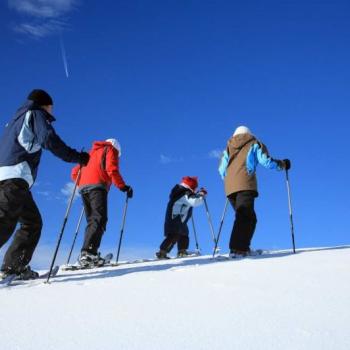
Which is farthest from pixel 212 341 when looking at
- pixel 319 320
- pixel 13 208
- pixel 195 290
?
pixel 13 208

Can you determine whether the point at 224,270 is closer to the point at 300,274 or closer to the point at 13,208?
the point at 300,274

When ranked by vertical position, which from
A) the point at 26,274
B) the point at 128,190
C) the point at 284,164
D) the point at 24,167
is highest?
the point at 284,164

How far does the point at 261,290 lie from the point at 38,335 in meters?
2.01

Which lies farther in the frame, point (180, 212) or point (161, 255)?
point (180, 212)

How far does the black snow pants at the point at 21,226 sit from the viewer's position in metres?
5.09

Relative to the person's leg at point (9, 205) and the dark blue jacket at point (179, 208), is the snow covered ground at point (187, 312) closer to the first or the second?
the person's leg at point (9, 205)

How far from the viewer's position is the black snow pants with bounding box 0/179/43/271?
5086mm

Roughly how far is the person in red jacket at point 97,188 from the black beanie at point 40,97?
5.62ft

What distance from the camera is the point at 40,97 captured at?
5555 mm

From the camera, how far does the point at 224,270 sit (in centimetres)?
523

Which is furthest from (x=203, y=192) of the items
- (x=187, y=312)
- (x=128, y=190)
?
(x=187, y=312)

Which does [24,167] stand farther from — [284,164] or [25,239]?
[284,164]

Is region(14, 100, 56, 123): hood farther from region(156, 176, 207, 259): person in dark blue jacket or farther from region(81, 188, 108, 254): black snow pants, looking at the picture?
region(156, 176, 207, 259): person in dark blue jacket

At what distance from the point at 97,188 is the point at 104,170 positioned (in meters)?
0.36
